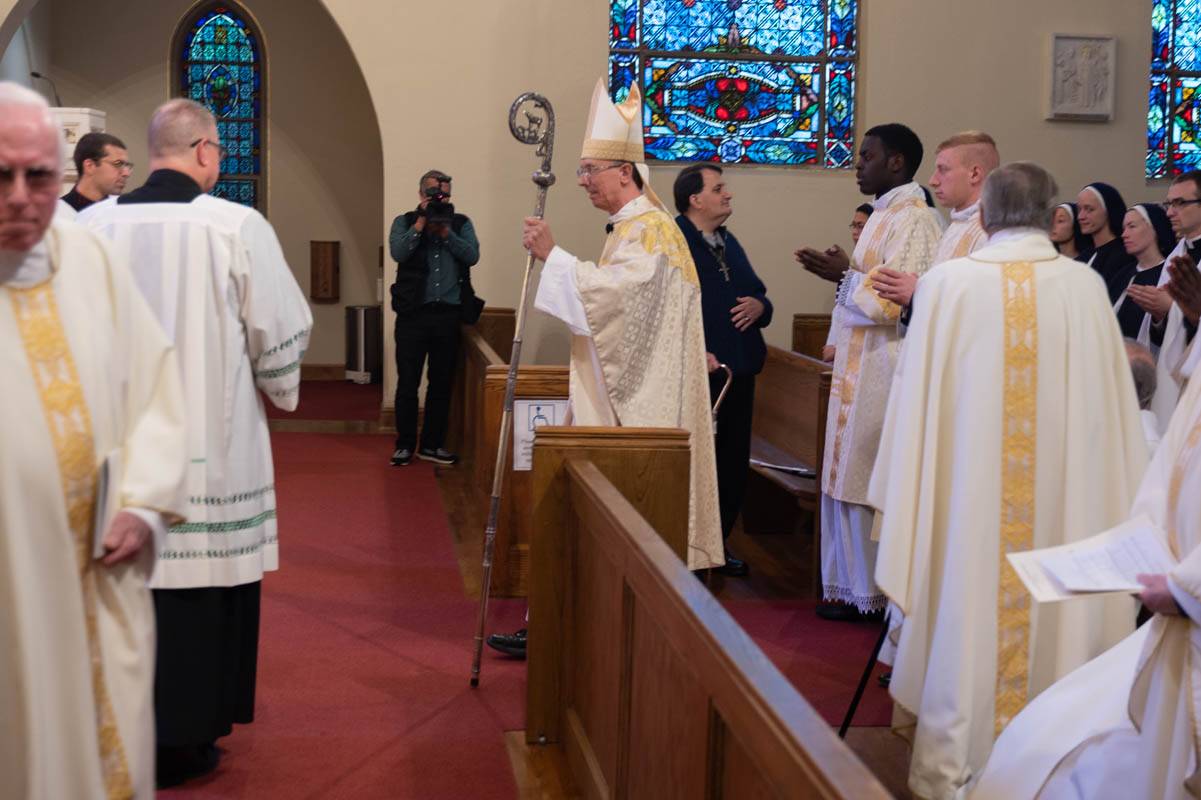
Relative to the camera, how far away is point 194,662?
3947mm

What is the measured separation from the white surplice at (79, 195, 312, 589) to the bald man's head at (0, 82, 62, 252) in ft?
4.20

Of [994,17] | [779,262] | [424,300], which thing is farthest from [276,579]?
[994,17]

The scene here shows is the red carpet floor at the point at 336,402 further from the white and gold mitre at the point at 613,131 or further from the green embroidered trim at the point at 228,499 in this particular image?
the green embroidered trim at the point at 228,499

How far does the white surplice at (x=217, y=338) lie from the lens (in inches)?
154

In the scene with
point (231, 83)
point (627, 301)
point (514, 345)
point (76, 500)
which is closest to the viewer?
point (76, 500)

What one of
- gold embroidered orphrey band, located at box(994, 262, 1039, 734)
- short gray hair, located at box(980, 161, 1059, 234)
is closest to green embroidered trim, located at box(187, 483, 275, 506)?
gold embroidered orphrey band, located at box(994, 262, 1039, 734)

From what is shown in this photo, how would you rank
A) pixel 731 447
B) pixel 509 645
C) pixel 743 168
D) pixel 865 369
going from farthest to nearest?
1. pixel 743 168
2. pixel 731 447
3. pixel 865 369
4. pixel 509 645

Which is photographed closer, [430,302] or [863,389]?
[863,389]

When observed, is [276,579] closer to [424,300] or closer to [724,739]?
[424,300]

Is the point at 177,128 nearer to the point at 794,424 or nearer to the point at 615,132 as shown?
the point at 615,132

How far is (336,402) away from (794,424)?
230 inches

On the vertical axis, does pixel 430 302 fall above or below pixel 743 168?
below

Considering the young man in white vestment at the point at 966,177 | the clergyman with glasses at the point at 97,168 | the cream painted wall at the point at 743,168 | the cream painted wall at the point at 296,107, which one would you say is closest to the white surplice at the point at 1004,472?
the young man in white vestment at the point at 966,177

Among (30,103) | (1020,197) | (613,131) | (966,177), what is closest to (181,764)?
(30,103)
